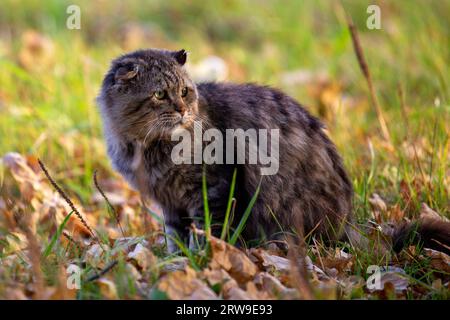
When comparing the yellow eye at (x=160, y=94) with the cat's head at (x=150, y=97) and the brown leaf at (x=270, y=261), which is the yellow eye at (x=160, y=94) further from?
the brown leaf at (x=270, y=261)

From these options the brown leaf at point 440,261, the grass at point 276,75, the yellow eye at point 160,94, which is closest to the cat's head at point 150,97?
the yellow eye at point 160,94

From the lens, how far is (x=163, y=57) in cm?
397

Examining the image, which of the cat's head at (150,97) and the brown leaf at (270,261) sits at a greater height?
the cat's head at (150,97)

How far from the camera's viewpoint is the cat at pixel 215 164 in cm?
380

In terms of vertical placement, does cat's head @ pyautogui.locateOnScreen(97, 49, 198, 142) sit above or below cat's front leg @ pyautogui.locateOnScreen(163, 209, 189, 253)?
above

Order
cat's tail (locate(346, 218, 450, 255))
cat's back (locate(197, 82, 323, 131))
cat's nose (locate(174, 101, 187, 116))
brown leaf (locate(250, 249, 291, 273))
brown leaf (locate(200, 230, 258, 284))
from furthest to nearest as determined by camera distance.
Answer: cat's back (locate(197, 82, 323, 131))
cat's nose (locate(174, 101, 187, 116))
cat's tail (locate(346, 218, 450, 255))
brown leaf (locate(250, 249, 291, 273))
brown leaf (locate(200, 230, 258, 284))

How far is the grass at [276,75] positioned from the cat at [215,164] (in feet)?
1.18

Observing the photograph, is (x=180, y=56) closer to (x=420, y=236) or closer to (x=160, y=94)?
(x=160, y=94)

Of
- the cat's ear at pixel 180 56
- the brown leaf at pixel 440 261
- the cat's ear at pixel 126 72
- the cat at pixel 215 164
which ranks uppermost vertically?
the cat's ear at pixel 180 56

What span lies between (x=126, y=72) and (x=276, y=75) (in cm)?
352

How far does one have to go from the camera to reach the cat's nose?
3.77m

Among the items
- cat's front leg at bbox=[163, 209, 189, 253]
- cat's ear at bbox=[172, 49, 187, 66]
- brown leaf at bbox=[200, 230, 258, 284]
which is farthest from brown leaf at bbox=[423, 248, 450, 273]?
cat's ear at bbox=[172, 49, 187, 66]

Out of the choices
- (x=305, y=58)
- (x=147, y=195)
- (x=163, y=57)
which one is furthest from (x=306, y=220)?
(x=305, y=58)

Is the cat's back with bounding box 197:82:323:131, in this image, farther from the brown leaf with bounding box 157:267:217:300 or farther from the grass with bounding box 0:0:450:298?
the brown leaf with bounding box 157:267:217:300
